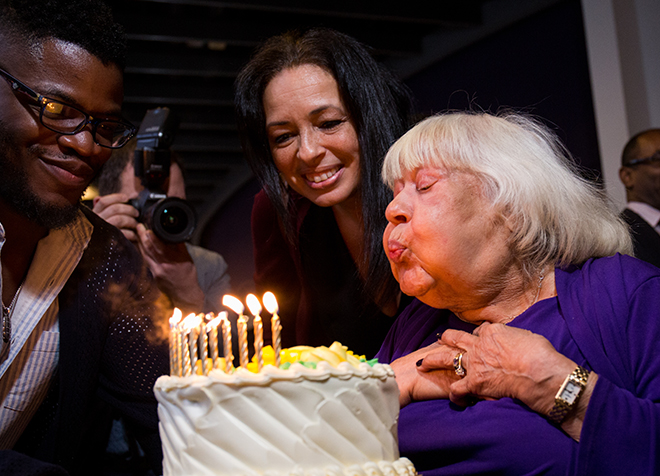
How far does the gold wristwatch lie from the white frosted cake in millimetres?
335

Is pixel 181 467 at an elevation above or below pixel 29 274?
below

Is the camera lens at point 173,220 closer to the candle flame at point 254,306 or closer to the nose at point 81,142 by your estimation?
the nose at point 81,142

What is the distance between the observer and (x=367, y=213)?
2014 mm

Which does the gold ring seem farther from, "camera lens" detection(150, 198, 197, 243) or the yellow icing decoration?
"camera lens" detection(150, 198, 197, 243)

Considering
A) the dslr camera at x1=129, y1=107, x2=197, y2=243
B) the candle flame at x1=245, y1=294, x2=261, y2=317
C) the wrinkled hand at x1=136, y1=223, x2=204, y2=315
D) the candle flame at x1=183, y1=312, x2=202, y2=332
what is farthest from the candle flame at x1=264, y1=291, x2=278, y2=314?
the wrinkled hand at x1=136, y1=223, x2=204, y2=315

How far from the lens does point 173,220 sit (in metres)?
2.38

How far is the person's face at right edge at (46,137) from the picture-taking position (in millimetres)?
1595

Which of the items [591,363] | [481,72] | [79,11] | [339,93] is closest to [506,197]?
[591,363]

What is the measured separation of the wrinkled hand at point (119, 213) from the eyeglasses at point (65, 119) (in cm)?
70

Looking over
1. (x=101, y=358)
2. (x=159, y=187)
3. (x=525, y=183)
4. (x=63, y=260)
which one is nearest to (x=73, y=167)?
(x=63, y=260)

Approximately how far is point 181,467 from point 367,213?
3.80 ft

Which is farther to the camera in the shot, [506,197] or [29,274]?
[29,274]

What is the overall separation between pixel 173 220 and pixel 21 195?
78 cm

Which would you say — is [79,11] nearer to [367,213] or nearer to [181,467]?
[367,213]
